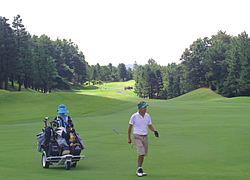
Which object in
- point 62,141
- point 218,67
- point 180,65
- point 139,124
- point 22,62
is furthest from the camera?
point 180,65

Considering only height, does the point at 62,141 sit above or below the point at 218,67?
below

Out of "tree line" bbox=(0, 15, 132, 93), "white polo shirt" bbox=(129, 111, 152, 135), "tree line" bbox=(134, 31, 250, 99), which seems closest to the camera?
"white polo shirt" bbox=(129, 111, 152, 135)

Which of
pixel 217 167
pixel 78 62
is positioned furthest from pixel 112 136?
pixel 78 62

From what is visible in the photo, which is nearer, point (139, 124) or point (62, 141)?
point (139, 124)

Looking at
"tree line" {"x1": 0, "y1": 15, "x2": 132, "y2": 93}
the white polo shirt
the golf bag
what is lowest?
the golf bag

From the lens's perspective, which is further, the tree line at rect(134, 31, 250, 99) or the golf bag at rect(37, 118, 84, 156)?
the tree line at rect(134, 31, 250, 99)

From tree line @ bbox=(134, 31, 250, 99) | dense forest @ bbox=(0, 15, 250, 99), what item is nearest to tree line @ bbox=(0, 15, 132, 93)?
dense forest @ bbox=(0, 15, 250, 99)

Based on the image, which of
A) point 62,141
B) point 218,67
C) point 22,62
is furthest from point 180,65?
point 62,141

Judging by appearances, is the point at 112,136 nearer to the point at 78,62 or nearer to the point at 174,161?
the point at 174,161

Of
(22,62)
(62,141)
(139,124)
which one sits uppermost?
(22,62)

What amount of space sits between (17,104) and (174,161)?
44.4 metres

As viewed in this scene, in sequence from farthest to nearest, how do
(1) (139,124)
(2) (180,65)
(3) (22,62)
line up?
(2) (180,65) → (3) (22,62) → (1) (139,124)

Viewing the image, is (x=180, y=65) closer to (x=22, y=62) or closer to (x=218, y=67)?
(x=218, y=67)

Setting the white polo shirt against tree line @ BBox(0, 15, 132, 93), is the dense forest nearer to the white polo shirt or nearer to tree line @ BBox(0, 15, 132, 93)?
tree line @ BBox(0, 15, 132, 93)
